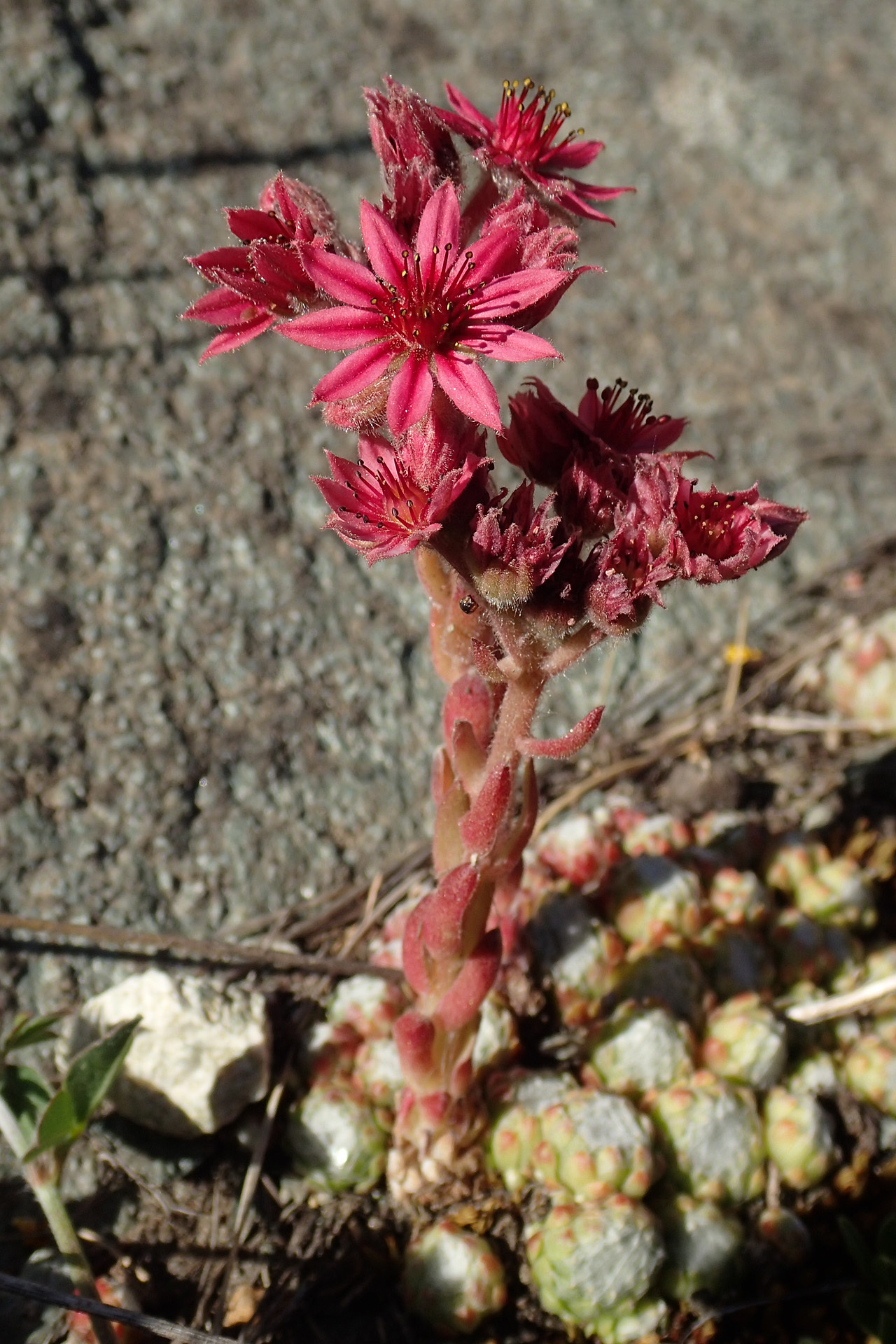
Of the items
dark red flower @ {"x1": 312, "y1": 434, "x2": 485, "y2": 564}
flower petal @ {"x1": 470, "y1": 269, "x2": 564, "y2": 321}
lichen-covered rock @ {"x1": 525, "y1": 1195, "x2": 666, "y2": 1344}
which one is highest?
flower petal @ {"x1": 470, "y1": 269, "x2": 564, "y2": 321}

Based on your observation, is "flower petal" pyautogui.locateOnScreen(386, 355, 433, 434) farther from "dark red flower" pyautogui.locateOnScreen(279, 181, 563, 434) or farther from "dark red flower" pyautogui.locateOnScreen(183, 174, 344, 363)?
"dark red flower" pyautogui.locateOnScreen(183, 174, 344, 363)

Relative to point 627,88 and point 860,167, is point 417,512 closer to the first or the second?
point 627,88

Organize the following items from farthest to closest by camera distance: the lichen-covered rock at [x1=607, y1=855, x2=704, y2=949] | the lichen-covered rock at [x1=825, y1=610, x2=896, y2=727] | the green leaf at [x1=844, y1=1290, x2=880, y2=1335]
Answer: the lichen-covered rock at [x1=825, y1=610, x2=896, y2=727] → the lichen-covered rock at [x1=607, y1=855, x2=704, y2=949] → the green leaf at [x1=844, y1=1290, x2=880, y2=1335]

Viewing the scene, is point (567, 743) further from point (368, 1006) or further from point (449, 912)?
point (368, 1006)

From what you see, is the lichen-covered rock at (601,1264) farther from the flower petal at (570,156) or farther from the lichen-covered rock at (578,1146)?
the flower petal at (570,156)

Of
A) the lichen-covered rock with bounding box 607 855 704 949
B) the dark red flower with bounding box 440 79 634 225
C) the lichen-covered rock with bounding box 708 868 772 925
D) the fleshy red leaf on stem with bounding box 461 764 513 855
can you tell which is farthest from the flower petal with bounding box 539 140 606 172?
the lichen-covered rock with bounding box 708 868 772 925

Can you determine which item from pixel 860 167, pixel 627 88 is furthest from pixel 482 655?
pixel 860 167

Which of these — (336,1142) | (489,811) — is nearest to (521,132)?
(489,811)
